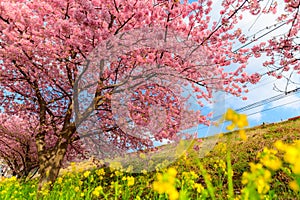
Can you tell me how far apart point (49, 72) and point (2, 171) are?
84.8 feet

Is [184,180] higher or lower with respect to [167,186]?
higher

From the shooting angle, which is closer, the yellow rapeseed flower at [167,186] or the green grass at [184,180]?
the yellow rapeseed flower at [167,186]

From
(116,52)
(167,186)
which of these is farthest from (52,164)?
(167,186)

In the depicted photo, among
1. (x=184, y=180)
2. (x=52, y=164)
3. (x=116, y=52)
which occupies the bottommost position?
(x=184, y=180)

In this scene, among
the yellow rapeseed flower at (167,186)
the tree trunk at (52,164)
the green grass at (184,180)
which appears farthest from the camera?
the tree trunk at (52,164)

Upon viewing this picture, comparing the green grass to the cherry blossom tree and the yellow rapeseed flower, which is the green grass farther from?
the yellow rapeseed flower

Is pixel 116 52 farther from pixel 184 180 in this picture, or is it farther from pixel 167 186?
pixel 167 186

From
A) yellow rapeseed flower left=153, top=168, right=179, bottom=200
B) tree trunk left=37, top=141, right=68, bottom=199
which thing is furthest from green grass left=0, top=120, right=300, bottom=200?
yellow rapeseed flower left=153, top=168, right=179, bottom=200

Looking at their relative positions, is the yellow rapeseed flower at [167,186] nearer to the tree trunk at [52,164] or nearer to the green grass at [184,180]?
the green grass at [184,180]

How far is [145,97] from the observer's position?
7.18 metres

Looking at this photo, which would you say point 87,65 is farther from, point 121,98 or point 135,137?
point 135,137

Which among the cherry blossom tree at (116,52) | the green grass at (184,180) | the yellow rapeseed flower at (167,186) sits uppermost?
the cherry blossom tree at (116,52)

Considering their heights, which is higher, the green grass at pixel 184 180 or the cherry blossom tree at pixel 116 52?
the cherry blossom tree at pixel 116 52

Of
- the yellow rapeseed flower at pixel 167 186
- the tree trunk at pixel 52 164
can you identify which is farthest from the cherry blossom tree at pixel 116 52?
the yellow rapeseed flower at pixel 167 186
